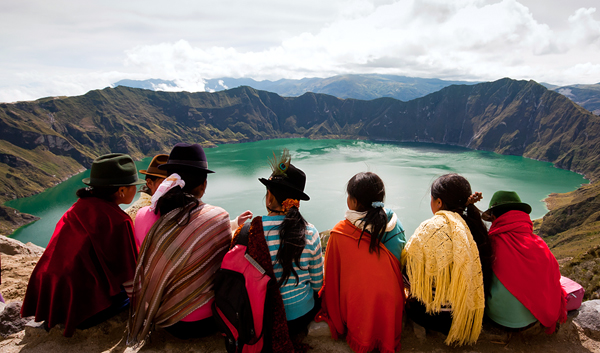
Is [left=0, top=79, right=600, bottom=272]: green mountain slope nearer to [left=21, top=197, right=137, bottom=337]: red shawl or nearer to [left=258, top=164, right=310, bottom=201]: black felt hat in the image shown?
[left=258, top=164, right=310, bottom=201]: black felt hat

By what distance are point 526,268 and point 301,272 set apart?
7.29 ft

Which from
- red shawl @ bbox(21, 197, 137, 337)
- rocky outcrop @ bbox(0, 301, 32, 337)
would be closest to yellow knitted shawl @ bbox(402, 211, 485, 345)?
red shawl @ bbox(21, 197, 137, 337)

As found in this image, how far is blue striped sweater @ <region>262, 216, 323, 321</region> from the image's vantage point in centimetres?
280

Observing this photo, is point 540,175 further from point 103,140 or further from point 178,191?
point 103,140

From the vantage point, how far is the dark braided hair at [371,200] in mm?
2891

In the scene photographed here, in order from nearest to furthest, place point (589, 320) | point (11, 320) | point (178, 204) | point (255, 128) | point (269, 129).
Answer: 1. point (178, 204)
2. point (589, 320)
3. point (11, 320)
4. point (255, 128)
5. point (269, 129)

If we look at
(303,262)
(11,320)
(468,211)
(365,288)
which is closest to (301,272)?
(303,262)

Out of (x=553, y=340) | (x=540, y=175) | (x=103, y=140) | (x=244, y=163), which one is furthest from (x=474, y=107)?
(x=553, y=340)

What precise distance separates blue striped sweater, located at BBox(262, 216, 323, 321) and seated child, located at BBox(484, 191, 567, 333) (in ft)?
6.11

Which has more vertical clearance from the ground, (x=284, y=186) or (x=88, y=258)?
(x=284, y=186)

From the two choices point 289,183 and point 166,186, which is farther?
point 166,186

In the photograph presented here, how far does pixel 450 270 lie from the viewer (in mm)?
3004

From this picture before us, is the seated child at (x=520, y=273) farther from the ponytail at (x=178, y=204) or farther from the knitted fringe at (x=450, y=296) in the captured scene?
the ponytail at (x=178, y=204)

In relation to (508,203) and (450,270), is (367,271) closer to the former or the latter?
(450,270)
